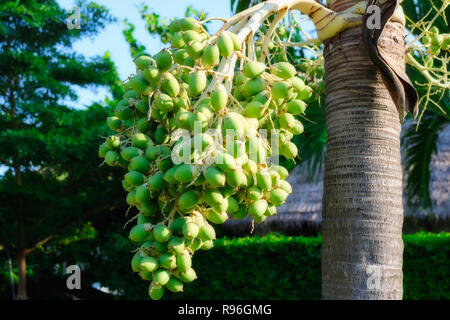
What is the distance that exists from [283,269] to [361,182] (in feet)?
18.0

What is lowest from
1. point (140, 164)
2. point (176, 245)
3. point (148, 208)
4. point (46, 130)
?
point (176, 245)

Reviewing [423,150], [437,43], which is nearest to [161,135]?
[437,43]

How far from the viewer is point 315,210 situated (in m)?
9.17

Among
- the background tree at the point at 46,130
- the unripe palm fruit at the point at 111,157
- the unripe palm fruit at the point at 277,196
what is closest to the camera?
the unripe palm fruit at the point at 277,196

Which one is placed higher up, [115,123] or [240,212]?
[115,123]

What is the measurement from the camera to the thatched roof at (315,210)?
856cm

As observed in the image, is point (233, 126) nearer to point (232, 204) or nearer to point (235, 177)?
point (235, 177)

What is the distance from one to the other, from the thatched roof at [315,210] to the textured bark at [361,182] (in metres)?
6.76

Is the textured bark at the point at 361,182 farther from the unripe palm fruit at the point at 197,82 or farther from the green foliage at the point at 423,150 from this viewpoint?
the green foliage at the point at 423,150

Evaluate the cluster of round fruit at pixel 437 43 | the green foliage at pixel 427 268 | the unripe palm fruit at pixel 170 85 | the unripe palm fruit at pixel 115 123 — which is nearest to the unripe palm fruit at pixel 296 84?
the unripe palm fruit at pixel 170 85

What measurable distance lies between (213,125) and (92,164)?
24.5ft

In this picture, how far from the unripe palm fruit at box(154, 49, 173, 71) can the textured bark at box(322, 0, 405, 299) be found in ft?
1.95

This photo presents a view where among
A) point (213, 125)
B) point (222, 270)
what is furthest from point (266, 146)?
point (222, 270)

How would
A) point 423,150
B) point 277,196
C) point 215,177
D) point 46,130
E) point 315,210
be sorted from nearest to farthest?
point 215,177 < point 277,196 < point 423,150 < point 46,130 < point 315,210
